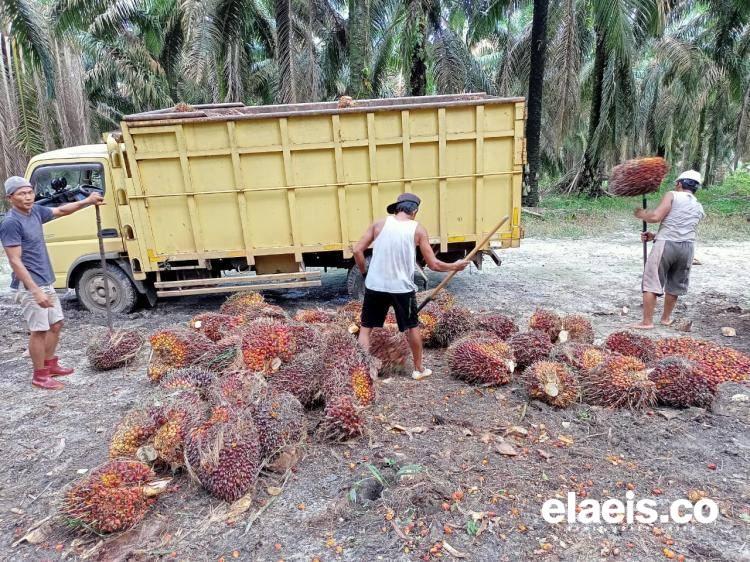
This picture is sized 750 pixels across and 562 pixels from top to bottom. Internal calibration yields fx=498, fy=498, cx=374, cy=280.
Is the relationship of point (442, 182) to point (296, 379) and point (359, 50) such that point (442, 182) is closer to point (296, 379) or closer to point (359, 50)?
point (296, 379)

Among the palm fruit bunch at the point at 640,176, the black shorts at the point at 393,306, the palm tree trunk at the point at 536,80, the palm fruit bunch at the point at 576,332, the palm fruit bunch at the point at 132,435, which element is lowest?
the palm fruit bunch at the point at 576,332

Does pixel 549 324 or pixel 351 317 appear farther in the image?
pixel 351 317

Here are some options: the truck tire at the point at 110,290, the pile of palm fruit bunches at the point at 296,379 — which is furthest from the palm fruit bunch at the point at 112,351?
the truck tire at the point at 110,290

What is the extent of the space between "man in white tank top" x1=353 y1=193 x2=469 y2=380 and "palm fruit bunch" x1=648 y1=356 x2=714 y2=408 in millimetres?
1789

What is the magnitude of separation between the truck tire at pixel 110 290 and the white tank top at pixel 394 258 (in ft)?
13.7

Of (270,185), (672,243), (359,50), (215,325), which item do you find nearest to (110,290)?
(270,185)

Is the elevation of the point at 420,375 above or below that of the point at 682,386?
below

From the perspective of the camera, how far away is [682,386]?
375cm

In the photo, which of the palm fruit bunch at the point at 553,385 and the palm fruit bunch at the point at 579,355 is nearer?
the palm fruit bunch at the point at 553,385

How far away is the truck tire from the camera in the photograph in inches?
268

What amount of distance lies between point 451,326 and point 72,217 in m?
5.12

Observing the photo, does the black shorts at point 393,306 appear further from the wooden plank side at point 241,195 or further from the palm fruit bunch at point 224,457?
the wooden plank side at point 241,195

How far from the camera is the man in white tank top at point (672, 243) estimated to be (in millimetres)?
Answer: 5445

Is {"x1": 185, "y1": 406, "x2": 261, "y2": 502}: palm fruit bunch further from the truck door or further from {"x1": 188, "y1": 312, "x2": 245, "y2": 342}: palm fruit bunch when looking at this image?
the truck door
